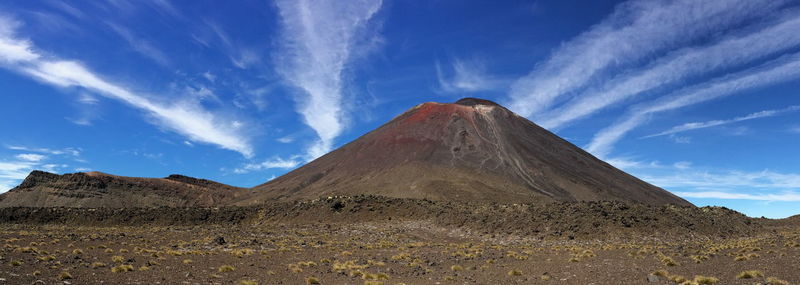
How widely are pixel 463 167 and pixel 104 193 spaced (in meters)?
79.2

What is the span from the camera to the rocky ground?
579 inches

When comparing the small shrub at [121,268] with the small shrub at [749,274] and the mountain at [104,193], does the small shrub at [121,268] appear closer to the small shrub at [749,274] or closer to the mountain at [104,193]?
the small shrub at [749,274]

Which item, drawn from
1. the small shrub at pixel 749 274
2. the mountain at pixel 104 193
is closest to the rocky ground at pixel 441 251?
the small shrub at pixel 749 274

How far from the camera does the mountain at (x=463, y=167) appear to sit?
2665 inches

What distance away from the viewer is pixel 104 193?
96.2m

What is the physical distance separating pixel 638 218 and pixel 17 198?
4480 inches

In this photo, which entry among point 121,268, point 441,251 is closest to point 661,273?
point 441,251

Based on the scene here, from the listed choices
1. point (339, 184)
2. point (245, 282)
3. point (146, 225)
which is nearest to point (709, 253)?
point (245, 282)

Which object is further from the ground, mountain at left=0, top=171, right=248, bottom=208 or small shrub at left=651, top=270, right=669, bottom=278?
mountain at left=0, top=171, right=248, bottom=208

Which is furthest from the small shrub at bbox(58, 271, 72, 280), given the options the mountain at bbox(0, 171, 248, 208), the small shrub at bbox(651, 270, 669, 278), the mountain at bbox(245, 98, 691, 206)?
the mountain at bbox(0, 171, 248, 208)

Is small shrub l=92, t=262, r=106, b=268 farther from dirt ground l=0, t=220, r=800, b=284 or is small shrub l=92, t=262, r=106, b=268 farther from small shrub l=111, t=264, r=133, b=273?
small shrub l=111, t=264, r=133, b=273

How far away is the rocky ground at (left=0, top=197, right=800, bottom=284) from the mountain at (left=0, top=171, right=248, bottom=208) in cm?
5429

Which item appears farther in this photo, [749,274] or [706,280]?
[749,274]

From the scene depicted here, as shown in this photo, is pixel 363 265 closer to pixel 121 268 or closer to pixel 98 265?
pixel 121 268
